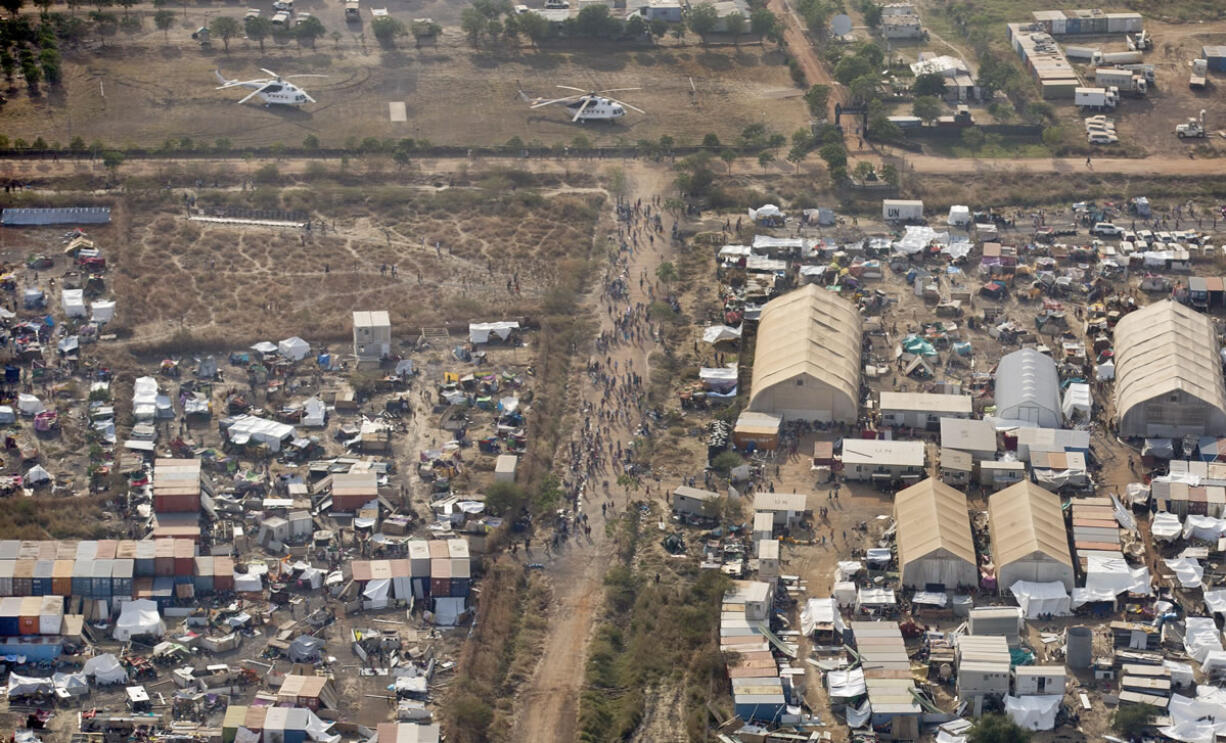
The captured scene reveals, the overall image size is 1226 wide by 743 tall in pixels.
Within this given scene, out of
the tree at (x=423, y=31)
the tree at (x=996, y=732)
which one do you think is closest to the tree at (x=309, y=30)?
the tree at (x=423, y=31)

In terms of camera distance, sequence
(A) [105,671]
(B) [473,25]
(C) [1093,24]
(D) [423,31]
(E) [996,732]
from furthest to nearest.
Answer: (C) [1093,24] < (B) [473,25] < (D) [423,31] < (A) [105,671] < (E) [996,732]

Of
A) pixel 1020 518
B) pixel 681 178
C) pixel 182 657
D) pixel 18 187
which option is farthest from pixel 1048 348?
pixel 18 187

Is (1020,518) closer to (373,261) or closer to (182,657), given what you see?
(182,657)

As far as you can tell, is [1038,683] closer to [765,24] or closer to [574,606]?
[574,606]

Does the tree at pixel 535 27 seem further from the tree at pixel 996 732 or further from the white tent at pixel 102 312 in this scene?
the tree at pixel 996 732

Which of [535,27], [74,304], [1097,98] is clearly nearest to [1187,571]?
[1097,98]

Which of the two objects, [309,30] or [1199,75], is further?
[309,30]

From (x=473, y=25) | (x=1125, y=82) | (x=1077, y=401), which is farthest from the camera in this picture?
(x=473, y=25)

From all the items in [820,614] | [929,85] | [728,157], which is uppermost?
[929,85]
